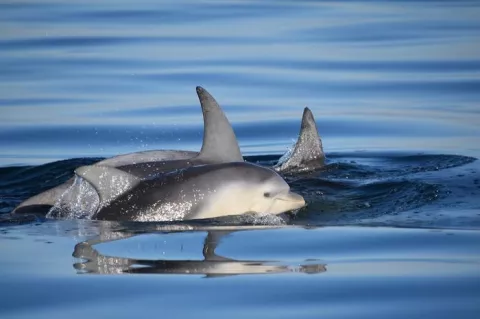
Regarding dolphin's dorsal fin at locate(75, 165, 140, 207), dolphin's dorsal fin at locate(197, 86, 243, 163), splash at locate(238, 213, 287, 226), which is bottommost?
splash at locate(238, 213, 287, 226)

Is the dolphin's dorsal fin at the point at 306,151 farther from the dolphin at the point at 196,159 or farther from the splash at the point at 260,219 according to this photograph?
the splash at the point at 260,219

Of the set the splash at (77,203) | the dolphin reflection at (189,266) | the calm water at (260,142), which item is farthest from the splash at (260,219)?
the splash at (77,203)

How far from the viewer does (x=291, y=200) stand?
364 inches

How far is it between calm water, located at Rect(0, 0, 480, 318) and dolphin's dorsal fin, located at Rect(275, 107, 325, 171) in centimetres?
29

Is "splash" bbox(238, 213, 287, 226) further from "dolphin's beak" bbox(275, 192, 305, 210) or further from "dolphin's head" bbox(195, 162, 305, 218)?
"dolphin's beak" bbox(275, 192, 305, 210)

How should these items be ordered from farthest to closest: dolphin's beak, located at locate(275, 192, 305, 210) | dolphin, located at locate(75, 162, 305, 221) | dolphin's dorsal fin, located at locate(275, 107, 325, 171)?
dolphin's dorsal fin, located at locate(275, 107, 325, 171) → dolphin's beak, located at locate(275, 192, 305, 210) → dolphin, located at locate(75, 162, 305, 221)

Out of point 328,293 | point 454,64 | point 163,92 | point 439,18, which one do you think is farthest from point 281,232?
point 439,18

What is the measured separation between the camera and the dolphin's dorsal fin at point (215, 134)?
32.6ft

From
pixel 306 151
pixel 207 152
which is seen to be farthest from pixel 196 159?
pixel 306 151

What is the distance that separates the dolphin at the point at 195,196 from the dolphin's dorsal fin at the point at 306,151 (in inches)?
95.1

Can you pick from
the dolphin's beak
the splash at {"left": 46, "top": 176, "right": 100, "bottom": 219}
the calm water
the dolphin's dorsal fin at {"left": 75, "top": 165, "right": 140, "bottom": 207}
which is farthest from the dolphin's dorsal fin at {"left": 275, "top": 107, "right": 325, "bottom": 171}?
the dolphin's dorsal fin at {"left": 75, "top": 165, "right": 140, "bottom": 207}

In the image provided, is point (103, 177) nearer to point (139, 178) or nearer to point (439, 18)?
point (139, 178)

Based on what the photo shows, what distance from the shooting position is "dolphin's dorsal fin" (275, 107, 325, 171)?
1167 centimetres

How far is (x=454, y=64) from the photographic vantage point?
19.0 meters
